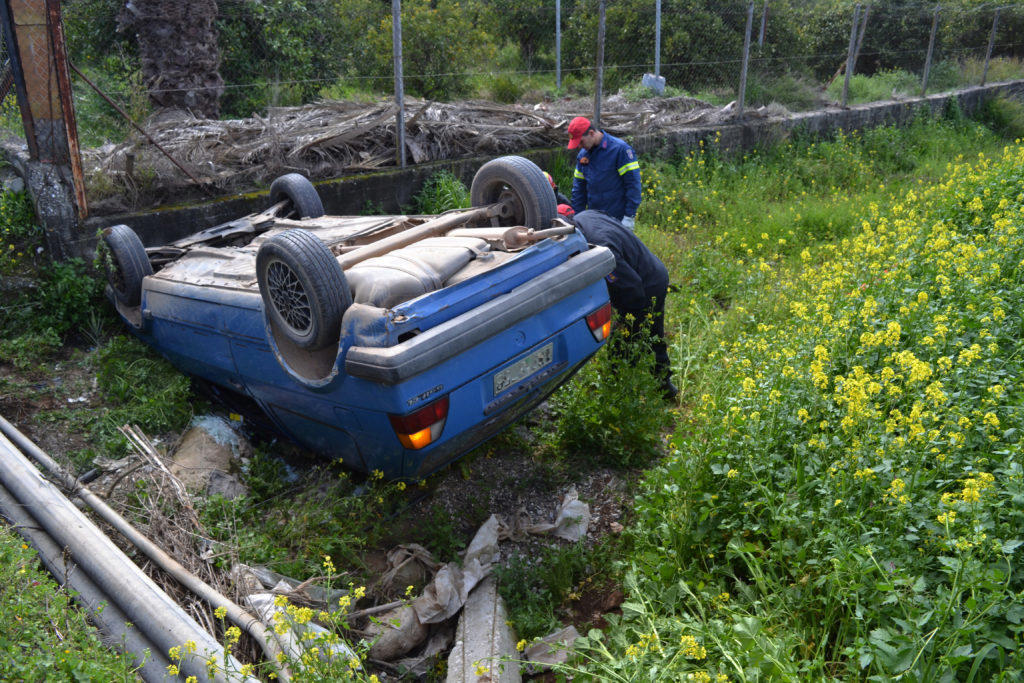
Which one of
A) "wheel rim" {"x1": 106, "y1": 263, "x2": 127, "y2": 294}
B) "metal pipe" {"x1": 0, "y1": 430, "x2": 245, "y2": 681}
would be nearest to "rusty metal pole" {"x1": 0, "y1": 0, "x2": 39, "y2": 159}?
"wheel rim" {"x1": 106, "y1": 263, "x2": 127, "y2": 294}

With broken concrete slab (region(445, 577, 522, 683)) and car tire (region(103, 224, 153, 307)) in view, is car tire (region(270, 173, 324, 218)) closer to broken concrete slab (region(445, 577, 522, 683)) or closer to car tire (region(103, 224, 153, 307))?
car tire (region(103, 224, 153, 307))

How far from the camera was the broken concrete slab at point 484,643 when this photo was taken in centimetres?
303

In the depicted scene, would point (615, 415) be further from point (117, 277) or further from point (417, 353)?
point (117, 277)

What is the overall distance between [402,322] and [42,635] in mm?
1770

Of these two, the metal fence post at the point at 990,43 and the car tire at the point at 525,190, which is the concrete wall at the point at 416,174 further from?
the metal fence post at the point at 990,43

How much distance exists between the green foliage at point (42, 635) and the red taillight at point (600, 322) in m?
2.62

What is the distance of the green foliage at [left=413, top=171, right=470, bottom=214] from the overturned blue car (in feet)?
10.3

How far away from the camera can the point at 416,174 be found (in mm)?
8125

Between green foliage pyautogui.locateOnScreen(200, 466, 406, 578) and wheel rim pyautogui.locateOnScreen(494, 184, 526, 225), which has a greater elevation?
wheel rim pyautogui.locateOnScreen(494, 184, 526, 225)

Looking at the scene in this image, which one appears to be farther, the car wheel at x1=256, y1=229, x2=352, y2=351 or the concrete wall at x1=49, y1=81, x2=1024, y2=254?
the concrete wall at x1=49, y1=81, x2=1024, y2=254

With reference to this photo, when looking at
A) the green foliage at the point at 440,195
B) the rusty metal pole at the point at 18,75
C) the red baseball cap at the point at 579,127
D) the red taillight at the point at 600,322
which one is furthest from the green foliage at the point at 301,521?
the green foliage at the point at 440,195

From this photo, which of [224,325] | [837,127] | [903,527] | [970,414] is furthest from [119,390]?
[837,127]

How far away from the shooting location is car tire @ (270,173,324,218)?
5.63 metres

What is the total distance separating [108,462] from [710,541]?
329cm
